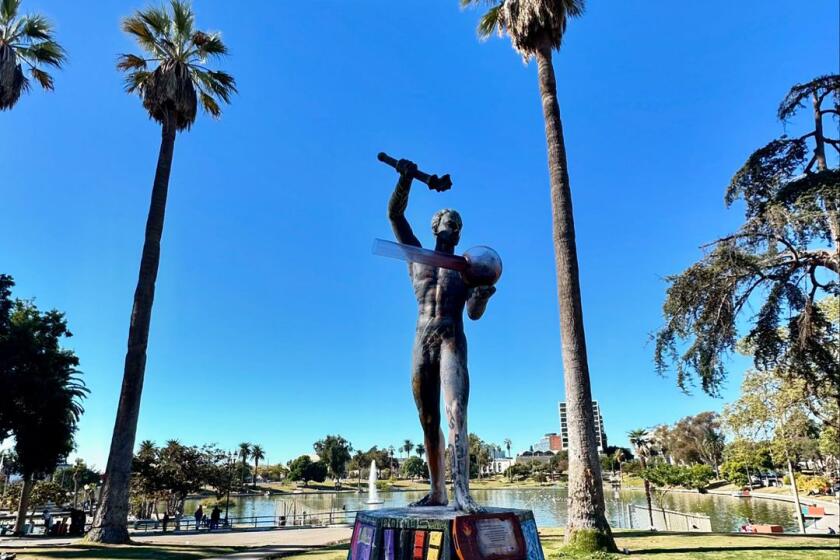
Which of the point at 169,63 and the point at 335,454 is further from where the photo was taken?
the point at 335,454

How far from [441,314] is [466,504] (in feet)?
5.00

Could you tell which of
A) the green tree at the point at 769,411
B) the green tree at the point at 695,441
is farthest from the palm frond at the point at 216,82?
the green tree at the point at 695,441

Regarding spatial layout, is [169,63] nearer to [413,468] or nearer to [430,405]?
[430,405]

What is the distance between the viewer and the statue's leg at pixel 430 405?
4707 millimetres

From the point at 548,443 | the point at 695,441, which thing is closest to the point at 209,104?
the point at 695,441

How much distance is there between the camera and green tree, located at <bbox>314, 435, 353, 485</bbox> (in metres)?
96.6

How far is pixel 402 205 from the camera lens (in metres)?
5.05

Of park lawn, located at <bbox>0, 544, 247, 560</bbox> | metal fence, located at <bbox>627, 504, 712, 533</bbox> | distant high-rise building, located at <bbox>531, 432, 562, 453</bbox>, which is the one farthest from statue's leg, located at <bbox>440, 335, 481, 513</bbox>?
distant high-rise building, located at <bbox>531, 432, 562, 453</bbox>

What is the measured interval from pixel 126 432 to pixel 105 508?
6.02 feet

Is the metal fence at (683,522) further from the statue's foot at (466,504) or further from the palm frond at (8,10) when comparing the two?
the palm frond at (8,10)

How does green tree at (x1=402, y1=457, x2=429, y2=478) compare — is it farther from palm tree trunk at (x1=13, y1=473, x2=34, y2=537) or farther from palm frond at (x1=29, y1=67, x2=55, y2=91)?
palm frond at (x1=29, y1=67, x2=55, y2=91)

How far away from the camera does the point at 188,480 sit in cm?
2647

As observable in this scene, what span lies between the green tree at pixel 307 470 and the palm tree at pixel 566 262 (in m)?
A: 90.2

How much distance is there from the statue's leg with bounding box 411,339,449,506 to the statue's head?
96 cm
